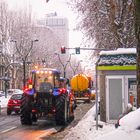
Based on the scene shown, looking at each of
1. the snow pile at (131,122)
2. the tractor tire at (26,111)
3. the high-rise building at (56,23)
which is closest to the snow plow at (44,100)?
the tractor tire at (26,111)

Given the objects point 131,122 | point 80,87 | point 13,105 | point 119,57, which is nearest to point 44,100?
point 119,57

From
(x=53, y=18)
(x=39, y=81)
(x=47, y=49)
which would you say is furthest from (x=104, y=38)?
(x=53, y=18)

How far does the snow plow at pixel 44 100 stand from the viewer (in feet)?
74.0

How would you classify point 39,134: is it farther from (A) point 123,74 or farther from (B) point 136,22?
(B) point 136,22

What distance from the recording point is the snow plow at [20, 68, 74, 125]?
74.0ft

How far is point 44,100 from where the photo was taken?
23.4 metres

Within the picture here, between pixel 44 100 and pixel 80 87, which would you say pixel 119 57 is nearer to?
pixel 44 100

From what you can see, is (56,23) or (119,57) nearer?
(119,57)

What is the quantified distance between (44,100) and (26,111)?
1.11 m

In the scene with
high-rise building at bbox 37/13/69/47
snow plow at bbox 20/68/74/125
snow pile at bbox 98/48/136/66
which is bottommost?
snow plow at bbox 20/68/74/125

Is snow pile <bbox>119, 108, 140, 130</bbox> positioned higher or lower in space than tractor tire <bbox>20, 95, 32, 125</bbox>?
higher

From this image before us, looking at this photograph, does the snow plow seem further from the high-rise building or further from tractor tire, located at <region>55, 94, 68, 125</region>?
the high-rise building

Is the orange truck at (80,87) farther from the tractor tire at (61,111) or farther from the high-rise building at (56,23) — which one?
the high-rise building at (56,23)

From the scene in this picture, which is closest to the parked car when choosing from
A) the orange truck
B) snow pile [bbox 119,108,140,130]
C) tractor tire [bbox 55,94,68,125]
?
tractor tire [bbox 55,94,68,125]
